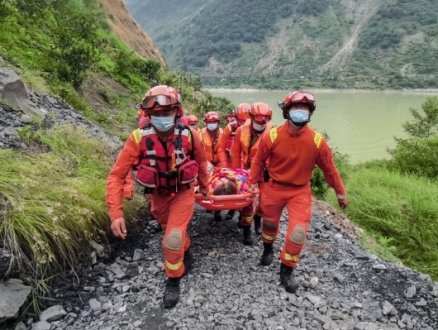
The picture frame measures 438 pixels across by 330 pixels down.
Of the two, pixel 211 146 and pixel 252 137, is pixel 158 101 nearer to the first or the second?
pixel 252 137

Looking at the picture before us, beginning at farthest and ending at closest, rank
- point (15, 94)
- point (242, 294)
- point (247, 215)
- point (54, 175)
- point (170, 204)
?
point (15, 94) → point (247, 215) → point (54, 175) → point (170, 204) → point (242, 294)

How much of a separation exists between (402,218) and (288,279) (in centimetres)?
465

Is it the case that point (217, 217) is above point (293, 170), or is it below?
below

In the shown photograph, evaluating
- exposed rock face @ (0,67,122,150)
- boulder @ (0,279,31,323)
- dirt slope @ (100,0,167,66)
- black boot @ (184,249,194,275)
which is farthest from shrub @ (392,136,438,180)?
dirt slope @ (100,0,167,66)

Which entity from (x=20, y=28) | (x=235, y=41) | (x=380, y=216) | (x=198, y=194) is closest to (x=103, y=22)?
(x=20, y=28)

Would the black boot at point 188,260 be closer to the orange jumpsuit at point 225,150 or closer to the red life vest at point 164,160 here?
the red life vest at point 164,160

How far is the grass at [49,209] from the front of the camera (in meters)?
3.10

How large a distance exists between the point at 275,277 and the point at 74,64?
741cm

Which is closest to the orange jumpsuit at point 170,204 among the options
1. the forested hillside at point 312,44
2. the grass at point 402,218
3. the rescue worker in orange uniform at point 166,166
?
→ the rescue worker in orange uniform at point 166,166

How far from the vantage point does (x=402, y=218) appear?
7.35 metres

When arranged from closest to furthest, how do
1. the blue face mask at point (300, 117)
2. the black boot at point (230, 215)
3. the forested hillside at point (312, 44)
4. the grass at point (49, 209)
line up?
the grass at point (49, 209) → the blue face mask at point (300, 117) → the black boot at point (230, 215) → the forested hillside at point (312, 44)

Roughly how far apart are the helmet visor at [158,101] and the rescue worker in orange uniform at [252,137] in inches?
67.0

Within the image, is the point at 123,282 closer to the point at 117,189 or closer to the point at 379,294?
the point at 117,189

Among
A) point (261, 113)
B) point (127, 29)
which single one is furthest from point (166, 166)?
point (127, 29)
